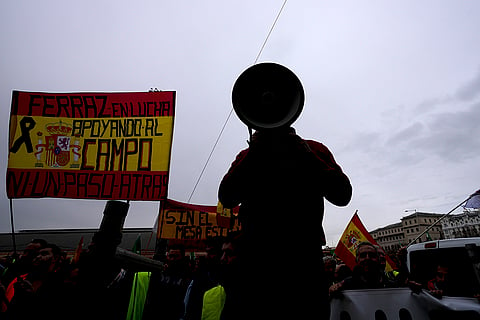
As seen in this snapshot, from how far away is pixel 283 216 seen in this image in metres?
1.36

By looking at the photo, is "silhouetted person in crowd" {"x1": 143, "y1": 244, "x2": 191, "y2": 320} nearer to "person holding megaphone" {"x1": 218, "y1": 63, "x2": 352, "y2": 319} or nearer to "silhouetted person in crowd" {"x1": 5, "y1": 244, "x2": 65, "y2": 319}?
"silhouetted person in crowd" {"x1": 5, "y1": 244, "x2": 65, "y2": 319}

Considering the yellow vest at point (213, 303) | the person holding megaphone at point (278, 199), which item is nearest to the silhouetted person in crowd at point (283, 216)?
the person holding megaphone at point (278, 199)

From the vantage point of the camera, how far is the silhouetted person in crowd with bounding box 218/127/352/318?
4.10 feet

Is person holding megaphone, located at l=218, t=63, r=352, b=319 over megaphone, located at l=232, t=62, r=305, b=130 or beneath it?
beneath

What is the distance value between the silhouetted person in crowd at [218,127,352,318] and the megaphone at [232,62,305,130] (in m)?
0.11

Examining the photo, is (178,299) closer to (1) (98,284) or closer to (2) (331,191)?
(1) (98,284)

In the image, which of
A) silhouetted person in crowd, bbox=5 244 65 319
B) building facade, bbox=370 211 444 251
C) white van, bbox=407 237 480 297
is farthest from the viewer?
building facade, bbox=370 211 444 251

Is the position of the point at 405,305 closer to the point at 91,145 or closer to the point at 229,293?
the point at 229,293

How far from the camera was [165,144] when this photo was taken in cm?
375

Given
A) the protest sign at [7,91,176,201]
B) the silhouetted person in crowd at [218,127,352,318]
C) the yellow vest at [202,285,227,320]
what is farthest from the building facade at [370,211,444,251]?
the silhouetted person in crowd at [218,127,352,318]

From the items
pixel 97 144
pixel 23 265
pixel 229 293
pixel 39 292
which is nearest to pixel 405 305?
pixel 229 293

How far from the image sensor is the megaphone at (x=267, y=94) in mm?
1484

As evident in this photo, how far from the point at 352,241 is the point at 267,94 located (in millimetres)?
6669

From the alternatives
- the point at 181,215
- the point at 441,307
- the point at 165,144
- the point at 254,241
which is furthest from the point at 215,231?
the point at 254,241
